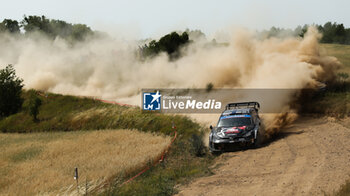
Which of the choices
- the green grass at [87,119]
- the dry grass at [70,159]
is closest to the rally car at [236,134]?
the dry grass at [70,159]

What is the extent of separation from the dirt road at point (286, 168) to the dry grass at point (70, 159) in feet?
14.1

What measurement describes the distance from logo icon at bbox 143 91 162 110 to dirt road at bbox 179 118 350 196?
13.7m

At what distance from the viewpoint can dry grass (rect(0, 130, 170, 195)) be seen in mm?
14562

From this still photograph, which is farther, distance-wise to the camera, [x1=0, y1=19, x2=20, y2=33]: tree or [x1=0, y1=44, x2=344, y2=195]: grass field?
[x1=0, y1=19, x2=20, y2=33]: tree

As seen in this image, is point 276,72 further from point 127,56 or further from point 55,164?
point 127,56

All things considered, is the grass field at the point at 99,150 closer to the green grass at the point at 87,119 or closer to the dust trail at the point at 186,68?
the green grass at the point at 87,119

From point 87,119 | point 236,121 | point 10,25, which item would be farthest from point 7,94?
point 10,25

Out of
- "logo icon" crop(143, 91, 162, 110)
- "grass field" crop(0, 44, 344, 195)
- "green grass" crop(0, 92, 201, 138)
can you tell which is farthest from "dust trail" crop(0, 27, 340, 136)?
"green grass" crop(0, 92, 201, 138)

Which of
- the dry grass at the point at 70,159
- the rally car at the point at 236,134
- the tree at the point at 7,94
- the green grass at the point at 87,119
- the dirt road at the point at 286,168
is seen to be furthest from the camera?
the tree at the point at 7,94

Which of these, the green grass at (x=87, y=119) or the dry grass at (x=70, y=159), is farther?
the green grass at (x=87, y=119)

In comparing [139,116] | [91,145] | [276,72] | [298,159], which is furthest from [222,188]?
[139,116]

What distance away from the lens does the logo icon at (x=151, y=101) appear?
29.6 m

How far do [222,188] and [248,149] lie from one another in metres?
5.45

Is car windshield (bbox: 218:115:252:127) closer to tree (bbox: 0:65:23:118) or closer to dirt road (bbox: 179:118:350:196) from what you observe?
dirt road (bbox: 179:118:350:196)
